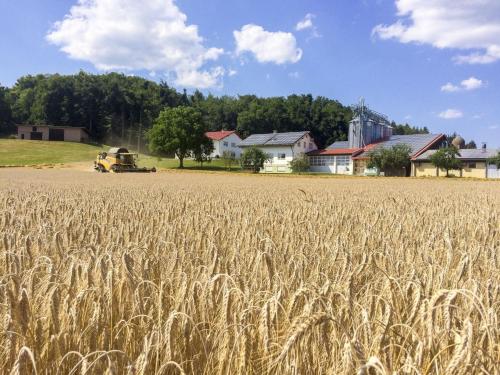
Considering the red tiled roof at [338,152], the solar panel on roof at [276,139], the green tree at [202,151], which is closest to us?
the green tree at [202,151]

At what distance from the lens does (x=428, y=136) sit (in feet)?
198

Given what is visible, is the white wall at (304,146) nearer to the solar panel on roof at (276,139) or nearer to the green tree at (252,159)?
the solar panel on roof at (276,139)

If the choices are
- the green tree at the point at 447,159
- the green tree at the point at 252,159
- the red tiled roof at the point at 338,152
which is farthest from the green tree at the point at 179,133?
the green tree at the point at 447,159

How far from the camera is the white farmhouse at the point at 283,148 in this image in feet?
223

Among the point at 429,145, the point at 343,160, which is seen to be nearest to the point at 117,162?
the point at 343,160

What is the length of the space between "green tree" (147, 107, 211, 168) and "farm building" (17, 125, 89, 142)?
2599cm

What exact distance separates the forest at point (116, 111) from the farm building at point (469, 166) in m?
34.4

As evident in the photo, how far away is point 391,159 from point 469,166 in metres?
9.28

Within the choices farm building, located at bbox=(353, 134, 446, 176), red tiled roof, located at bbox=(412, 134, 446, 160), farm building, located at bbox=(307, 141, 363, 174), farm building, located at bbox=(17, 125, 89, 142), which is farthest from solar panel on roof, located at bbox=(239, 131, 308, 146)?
farm building, located at bbox=(17, 125, 89, 142)

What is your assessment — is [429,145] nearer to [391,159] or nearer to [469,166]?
[469,166]

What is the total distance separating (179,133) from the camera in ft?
194

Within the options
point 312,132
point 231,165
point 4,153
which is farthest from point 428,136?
point 4,153

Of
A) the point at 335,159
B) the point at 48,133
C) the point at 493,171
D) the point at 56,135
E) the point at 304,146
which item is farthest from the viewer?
the point at 56,135

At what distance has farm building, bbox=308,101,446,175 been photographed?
5896 cm
